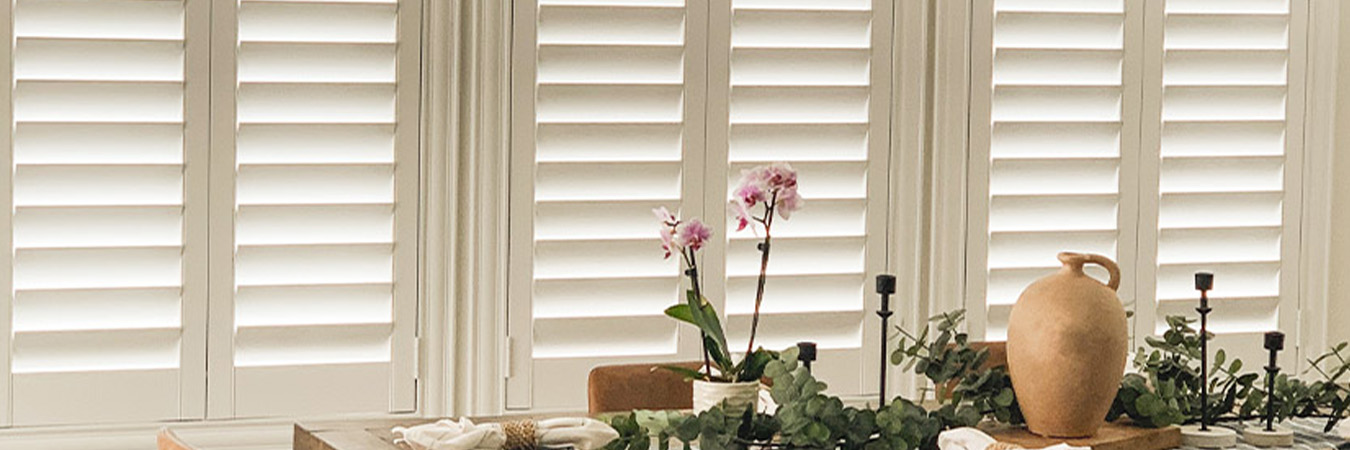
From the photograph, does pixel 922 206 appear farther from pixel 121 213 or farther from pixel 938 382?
pixel 121 213

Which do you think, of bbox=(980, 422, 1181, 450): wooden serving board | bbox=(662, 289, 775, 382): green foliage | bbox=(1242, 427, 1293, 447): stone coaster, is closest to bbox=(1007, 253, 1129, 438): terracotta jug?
bbox=(980, 422, 1181, 450): wooden serving board

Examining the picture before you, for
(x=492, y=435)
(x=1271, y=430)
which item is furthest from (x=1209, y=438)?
(x=492, y=435)

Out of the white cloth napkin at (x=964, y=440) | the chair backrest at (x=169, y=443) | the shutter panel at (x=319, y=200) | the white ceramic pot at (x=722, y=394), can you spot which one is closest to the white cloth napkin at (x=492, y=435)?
the white ceramic pot at (x=722, y=394)

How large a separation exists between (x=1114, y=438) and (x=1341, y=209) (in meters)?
1.79

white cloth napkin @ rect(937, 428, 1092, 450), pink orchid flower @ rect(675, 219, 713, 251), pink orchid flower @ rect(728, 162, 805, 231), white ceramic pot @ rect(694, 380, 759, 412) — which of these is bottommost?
white cloth napkin @ rect(937, 428, 1092, 450)

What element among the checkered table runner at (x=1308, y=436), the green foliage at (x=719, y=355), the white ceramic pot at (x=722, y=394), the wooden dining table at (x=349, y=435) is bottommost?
the wooden dining table at (x=349, y=435)

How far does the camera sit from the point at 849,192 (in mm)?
3814

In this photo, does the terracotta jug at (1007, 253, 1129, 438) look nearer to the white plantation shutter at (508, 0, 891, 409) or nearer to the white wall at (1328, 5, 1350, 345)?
the white plantation shutter at (508, 0, 891, 409)

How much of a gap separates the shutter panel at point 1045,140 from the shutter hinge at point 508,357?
0.99 metres

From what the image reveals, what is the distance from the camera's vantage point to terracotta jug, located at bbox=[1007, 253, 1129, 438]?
101 inches

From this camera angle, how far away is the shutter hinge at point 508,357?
3641 mm

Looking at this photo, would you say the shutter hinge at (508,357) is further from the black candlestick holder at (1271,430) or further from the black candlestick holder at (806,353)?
the black candlestick holder at (1271,430)

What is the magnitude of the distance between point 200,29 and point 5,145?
1.33 feet

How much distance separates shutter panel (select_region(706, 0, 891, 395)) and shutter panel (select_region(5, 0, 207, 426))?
3.43 ft
